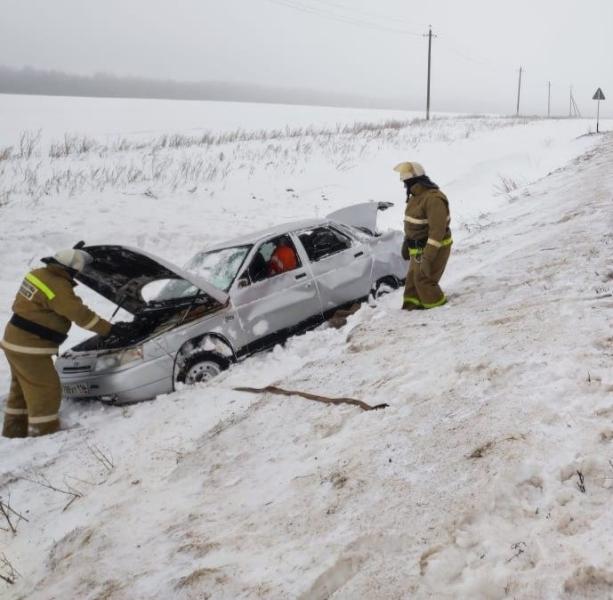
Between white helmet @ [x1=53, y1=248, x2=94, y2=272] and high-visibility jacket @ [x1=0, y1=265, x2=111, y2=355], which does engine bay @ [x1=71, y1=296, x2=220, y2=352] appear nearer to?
high-visibility jacket @ [x1=0, y1=265, x2=111, y2=355]

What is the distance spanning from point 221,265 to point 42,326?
80.4 inches

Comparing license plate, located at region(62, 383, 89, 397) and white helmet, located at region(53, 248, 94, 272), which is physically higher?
white helmet, located at region(53, 248, 94, 272)

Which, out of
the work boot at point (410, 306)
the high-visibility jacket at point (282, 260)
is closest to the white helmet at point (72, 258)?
the high-visibility jacket at point (282, 260)

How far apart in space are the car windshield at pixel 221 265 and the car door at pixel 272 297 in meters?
0.13

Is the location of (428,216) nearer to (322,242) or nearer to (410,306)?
(410,306)

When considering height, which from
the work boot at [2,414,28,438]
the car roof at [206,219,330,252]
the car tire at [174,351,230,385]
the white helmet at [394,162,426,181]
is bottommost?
the work boot at [2,414,28,438]

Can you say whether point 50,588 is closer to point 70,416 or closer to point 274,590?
point 274,590

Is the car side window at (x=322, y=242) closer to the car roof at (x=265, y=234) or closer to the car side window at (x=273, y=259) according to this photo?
the car roof at (x=265, y=234)

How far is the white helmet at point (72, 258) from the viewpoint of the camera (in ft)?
15.9

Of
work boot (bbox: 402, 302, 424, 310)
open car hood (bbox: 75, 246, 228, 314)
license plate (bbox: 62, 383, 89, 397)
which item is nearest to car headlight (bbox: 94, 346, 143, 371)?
license plate (bbox: 62, 383, 89, 397)

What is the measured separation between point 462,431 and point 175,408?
280cm

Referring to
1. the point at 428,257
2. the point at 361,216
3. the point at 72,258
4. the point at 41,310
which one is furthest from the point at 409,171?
the point at 41,310

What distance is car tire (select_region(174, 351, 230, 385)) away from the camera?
5328mm

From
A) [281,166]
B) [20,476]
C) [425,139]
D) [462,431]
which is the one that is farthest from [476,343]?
[425,139]
